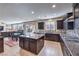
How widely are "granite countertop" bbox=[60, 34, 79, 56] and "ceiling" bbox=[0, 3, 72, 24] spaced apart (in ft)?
2.08

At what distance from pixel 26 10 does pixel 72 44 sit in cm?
118

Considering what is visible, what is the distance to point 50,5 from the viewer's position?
2.15 metres

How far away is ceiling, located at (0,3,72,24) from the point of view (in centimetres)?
213

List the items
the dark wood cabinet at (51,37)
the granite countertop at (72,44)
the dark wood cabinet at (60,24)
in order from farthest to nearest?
1. the dark wood cabinet at (51,37)
2. the dark wood cabinet at (60,24)
3. the granite countertop at (72,44)

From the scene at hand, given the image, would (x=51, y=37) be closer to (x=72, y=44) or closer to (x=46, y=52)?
(x=46, y=52)

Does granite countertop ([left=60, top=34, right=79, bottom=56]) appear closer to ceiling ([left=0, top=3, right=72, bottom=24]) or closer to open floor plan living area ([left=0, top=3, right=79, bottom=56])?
open floor plan living area ([left=0, top=3, right=79, bottom=56])

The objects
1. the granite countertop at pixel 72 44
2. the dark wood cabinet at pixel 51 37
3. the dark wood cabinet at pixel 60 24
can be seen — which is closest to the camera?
the granite countertop at pixel 72 44

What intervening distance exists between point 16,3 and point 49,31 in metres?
0.90

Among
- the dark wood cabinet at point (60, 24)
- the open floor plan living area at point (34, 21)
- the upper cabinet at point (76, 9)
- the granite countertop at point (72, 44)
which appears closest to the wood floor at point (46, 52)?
the open floor plan living area at point (34, 21)

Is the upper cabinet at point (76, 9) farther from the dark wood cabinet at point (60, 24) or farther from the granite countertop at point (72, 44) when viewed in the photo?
the granite countertop at point (72, 44)

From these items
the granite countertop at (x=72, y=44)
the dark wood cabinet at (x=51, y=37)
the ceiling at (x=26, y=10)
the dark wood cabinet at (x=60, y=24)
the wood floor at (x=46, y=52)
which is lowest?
the wood floor at (x=46, y=52)

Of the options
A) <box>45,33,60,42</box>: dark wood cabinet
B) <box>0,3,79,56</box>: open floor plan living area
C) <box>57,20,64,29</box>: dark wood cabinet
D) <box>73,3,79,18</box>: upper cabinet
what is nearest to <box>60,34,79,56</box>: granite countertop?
<box>0,3,79,56</box>: open floor plan living area

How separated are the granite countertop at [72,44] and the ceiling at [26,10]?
633 millimetres

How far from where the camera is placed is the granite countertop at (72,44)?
1.82 metres
